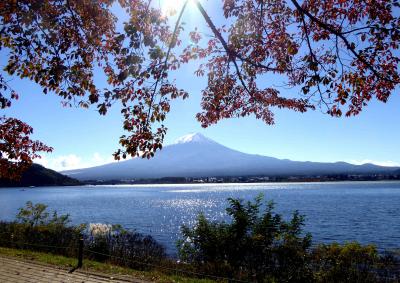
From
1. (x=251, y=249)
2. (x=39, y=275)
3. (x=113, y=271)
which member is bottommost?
(x=113, y=271)

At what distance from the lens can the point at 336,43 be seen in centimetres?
662

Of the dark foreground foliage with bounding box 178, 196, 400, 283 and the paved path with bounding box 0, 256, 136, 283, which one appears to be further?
the dark foreground foliage with bounding box 178, 196, 400, 283

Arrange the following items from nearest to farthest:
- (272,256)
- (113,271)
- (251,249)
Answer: (113,271), (272,256), (251,249)

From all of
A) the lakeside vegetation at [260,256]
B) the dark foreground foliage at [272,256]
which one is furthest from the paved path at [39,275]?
the dark foreground foliage at [272,256]

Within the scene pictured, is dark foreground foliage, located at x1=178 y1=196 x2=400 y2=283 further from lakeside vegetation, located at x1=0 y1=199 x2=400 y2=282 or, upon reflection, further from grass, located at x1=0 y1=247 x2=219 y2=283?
grass, located at x1=0 y1=247 x2=219 y2=283

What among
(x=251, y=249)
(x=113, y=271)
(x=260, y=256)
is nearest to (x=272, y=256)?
(x=260, y=256)

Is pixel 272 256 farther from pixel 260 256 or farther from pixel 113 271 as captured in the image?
A: pixel 113 271

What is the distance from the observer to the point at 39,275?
452 inches

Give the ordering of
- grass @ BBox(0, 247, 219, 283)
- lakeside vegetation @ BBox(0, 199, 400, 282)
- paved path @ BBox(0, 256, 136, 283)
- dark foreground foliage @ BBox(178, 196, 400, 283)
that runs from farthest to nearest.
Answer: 1. lakeside vegetation @ BBox(0, 199, 400, 282)
2. dark foreground foliage @ BBox(178, 196, 400, 283)
3. grass @ BBox(0, 247, 219, 283)
4. paved path @ BBox(0, 256, 136, 283)

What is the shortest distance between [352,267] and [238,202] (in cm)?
436

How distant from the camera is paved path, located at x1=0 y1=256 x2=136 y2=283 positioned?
35.8ft

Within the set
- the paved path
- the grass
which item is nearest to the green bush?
the grass

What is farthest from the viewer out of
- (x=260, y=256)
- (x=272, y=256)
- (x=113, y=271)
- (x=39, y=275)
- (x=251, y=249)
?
(x=251, y=249)

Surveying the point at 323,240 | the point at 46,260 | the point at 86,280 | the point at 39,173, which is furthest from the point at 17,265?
the point at 39,173
